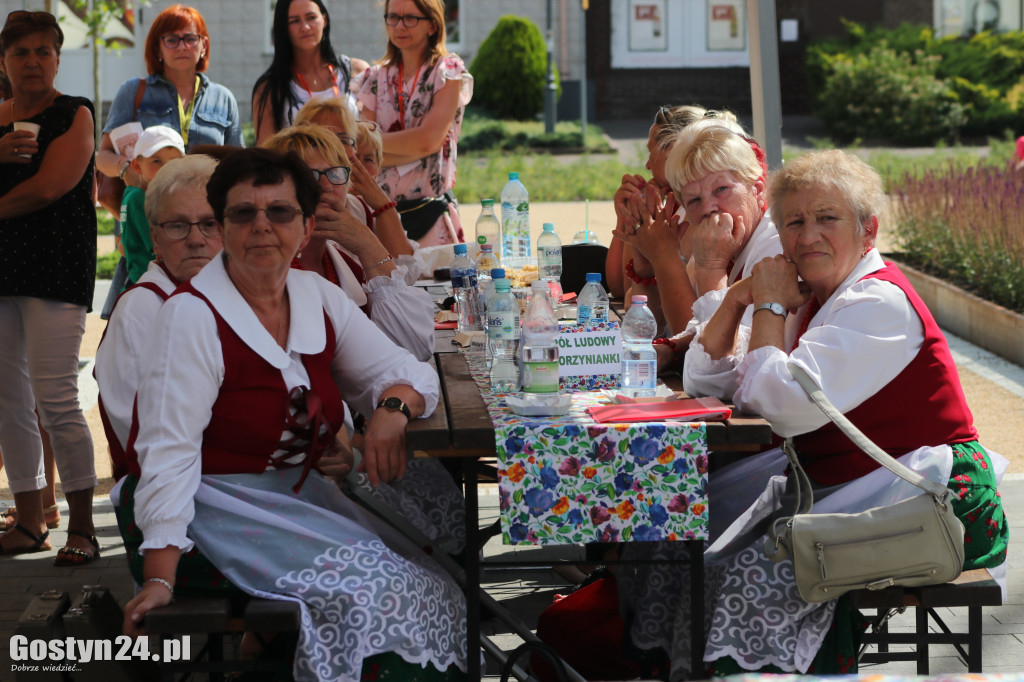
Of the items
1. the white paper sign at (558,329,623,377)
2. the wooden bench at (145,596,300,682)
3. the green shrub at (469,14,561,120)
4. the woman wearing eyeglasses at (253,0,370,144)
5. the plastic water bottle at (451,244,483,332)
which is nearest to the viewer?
the wooden bench at (145,596,300,682)

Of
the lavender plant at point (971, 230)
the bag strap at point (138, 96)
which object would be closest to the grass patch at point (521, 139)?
the lavender plant at point (971, 230)

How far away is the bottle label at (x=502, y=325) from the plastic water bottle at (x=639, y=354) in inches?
12.6

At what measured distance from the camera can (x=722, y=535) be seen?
9.54ft

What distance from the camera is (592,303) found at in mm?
3619

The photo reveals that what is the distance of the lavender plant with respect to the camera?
7.84 metres

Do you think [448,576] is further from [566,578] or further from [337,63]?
[337,63]

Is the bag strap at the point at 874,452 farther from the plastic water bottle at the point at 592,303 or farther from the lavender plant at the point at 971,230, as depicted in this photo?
the lavender plant at the point at 971,230

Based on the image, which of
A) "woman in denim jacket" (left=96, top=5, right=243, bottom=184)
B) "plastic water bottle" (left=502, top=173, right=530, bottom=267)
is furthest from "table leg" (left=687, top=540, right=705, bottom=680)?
"woman in denim jacket" (left=96, top=5, right=243, bottom=184)

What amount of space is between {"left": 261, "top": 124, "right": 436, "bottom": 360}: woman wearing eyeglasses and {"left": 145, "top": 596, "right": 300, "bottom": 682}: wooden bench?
118 cm

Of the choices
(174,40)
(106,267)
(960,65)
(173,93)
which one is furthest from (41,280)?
(960,65)

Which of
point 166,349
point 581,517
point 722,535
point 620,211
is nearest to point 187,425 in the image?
point 166,349

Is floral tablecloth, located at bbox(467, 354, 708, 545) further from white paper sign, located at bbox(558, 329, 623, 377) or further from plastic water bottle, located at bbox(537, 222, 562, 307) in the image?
plastic water bottle, located at bbox(537, 222, 562, 307)

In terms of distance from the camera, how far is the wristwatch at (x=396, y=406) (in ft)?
8.89

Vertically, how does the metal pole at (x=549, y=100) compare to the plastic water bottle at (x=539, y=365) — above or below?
above
